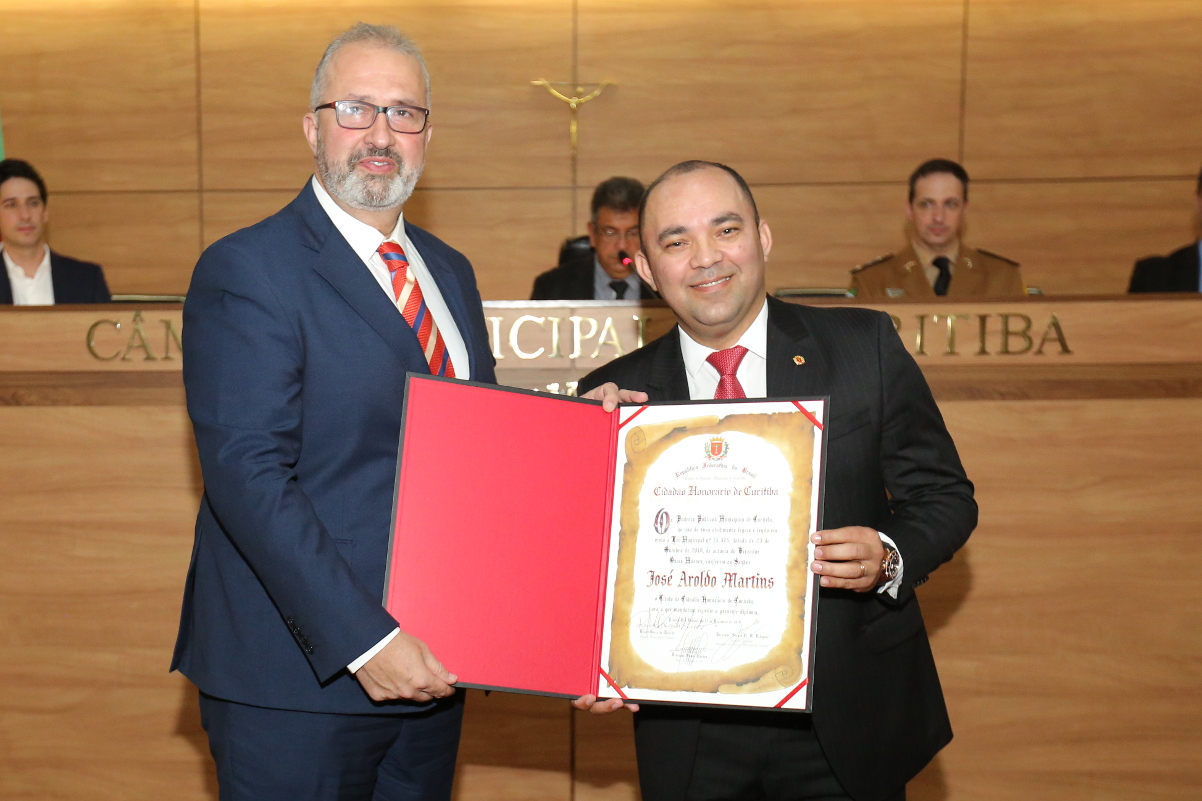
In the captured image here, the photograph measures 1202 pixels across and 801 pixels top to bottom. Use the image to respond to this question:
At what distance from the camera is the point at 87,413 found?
281cm

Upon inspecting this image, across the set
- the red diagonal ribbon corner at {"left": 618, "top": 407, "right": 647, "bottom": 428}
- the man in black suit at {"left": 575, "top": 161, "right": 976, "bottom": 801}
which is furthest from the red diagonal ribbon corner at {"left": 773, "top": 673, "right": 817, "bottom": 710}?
the red diagonal ribbon corner at {"left": 618, "top": 407, "right": 647, "bottom": 428}

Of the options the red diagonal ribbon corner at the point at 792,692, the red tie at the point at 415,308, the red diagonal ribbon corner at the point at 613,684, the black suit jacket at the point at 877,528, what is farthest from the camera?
the red tie at the point at 415,308

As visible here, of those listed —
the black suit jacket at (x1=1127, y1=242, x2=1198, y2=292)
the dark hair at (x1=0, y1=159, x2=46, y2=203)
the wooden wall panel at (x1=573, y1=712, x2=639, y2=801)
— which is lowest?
the wooden wall panel at (x1=573, y1=712, x2=639, y2=801)

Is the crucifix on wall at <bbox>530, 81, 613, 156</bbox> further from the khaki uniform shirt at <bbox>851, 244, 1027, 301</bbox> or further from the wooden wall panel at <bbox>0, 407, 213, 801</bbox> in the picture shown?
the wooden wall panel at <bbox>0, 407, 213, 801</bbox>

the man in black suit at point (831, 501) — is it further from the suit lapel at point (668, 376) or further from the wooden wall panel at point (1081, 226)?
the wooden wall panel at point (1081, 226)

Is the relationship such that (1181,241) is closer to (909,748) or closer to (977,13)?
(977,13)

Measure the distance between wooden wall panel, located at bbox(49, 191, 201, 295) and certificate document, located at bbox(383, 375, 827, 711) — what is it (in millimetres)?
4648

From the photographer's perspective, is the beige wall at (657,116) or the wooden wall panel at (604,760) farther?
the beige wall at (657,116)

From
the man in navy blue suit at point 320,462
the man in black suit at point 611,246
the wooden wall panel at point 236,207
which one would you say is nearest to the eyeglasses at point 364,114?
the man in navy blue suit at point 320,462

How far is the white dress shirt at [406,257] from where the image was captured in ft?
5.72

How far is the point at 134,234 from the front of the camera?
5660 mm

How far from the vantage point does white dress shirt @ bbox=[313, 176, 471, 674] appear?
1742 millimetres

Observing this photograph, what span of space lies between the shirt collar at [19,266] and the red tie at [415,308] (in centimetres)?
277

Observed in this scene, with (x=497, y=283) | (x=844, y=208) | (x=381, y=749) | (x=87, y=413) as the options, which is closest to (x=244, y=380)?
(x=381, y=749)
